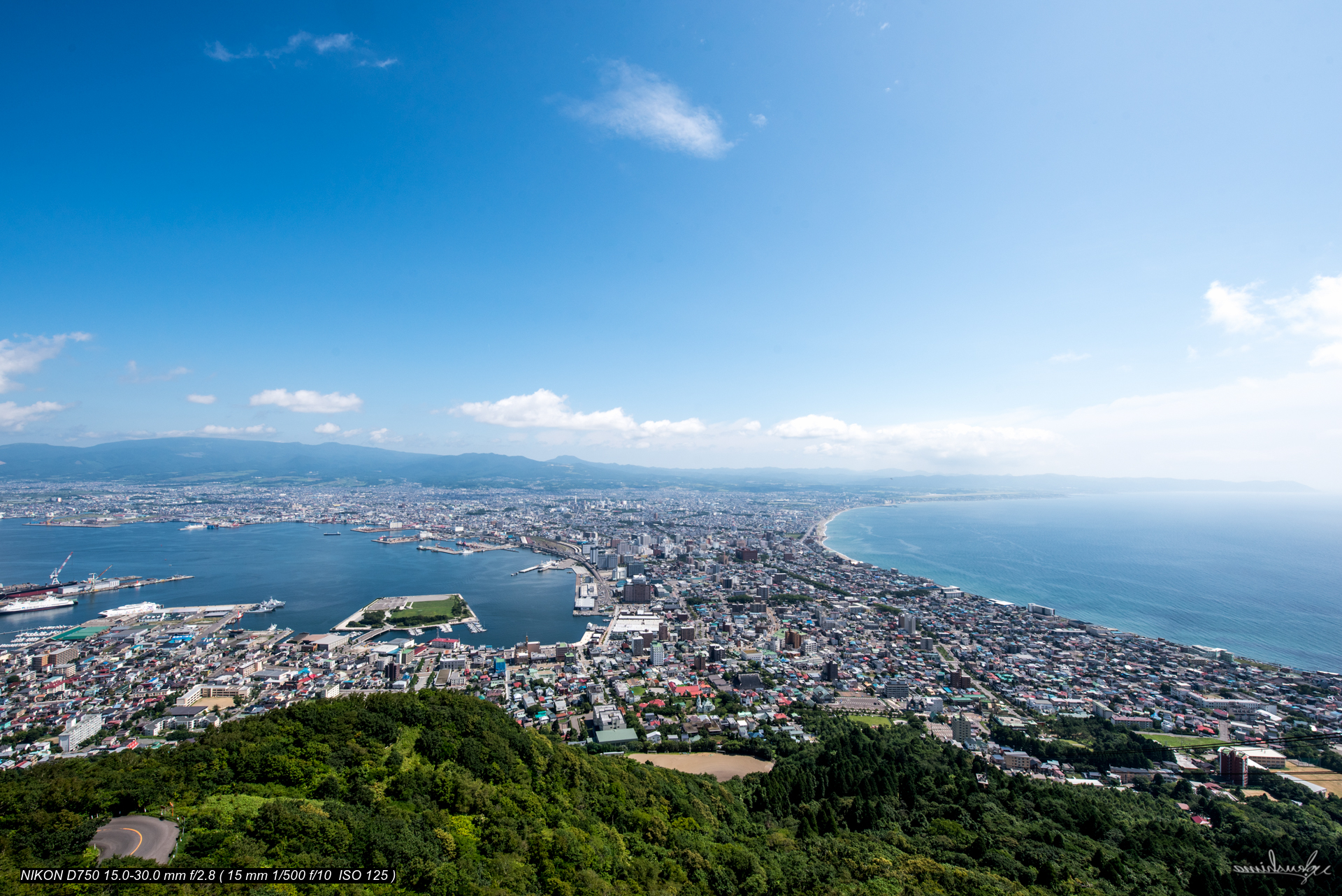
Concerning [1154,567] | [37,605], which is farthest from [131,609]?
[1154,567]

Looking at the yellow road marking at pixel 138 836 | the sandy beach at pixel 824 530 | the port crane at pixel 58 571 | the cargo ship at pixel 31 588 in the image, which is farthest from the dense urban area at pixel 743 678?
the sandy beach at pixel 824 530

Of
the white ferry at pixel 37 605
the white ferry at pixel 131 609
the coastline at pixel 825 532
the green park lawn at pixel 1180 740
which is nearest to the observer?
the green park lawn at pixel 1180 740

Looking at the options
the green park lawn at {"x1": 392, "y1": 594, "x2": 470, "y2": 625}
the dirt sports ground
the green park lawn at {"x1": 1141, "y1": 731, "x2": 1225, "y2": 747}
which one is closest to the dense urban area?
the green park lawn at {"x1": 1141, "y1": 731, "x2": 1225, "y2": 747}

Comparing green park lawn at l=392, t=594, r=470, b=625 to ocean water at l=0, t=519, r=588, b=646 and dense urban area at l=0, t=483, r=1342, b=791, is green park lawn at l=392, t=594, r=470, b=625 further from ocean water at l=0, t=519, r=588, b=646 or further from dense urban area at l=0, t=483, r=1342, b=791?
ocean water at l=0, t=519, r=588, b=646

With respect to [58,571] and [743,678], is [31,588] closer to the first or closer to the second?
[58,571]

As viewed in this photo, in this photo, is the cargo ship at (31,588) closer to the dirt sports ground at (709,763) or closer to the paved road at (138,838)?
the paved road at (138,838)

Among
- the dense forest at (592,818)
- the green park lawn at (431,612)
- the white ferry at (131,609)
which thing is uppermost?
the dense forest at (592,818)
